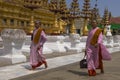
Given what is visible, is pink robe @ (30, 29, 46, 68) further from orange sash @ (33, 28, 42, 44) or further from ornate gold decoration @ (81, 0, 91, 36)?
ornate gold decoration @ (81, 0, 91, 36)

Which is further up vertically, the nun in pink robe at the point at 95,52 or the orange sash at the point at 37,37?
the orange sash at the point at 37,37

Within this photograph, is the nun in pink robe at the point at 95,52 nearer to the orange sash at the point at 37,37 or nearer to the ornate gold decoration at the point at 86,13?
the orange sash at the point at 37,37

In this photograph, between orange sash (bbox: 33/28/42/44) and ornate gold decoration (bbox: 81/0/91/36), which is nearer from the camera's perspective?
orange sash (bbox: 33/28/42/44)

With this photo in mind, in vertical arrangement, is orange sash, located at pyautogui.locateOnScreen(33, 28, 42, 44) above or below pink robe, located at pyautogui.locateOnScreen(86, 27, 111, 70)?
above

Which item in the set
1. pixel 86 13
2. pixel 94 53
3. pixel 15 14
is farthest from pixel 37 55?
pixel 15 14

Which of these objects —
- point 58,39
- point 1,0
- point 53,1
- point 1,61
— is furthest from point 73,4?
point 1,61

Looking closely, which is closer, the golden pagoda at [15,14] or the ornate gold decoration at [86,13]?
the golden pagoda at [15,14]

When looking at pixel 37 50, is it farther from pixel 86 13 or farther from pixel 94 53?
pixel 86 13

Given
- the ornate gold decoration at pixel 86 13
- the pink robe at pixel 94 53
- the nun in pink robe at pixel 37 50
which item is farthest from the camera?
the ornate gold decoration at pixel 86 13

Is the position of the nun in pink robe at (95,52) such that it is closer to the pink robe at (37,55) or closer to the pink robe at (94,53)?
the pink robe at (94,53)

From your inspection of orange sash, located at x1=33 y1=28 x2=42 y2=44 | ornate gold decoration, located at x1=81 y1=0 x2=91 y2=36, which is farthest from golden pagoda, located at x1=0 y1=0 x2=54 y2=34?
orange sash, located at x1=33 y1=28 x2=42 y2=44

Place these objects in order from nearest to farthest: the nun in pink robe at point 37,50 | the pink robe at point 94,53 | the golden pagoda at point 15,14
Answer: the pink robe at point 94,53
the nun in pink robe at point 37,50
the golden pagoda at point 15,14

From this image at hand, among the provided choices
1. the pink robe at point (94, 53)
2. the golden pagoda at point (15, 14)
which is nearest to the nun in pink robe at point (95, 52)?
the pink robe at point (94, 53)

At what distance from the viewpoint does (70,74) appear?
9.58 m
